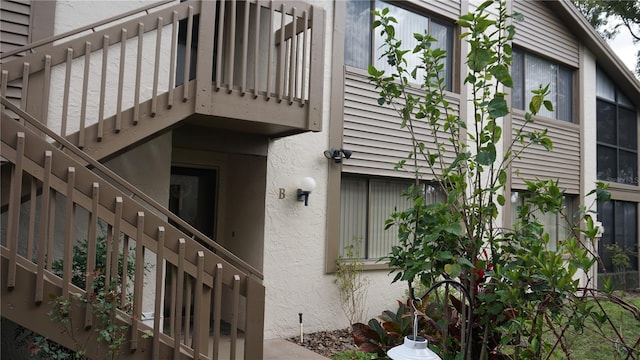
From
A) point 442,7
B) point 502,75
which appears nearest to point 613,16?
point 442,7

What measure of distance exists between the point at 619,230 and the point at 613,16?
33.4 ft

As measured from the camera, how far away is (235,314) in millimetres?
4242

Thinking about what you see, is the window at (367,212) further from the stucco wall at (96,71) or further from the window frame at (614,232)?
the window frame at (614,232)

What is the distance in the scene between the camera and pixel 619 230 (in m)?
12.6

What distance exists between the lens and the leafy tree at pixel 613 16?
17.3 m

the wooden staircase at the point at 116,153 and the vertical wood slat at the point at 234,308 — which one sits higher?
→ the wooden staircase at the point at 116,153

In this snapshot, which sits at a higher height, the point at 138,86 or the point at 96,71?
the point at 96,71

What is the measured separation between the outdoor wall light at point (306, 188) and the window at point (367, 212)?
0.79m

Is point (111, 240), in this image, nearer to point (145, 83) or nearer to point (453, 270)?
point (145, 83)

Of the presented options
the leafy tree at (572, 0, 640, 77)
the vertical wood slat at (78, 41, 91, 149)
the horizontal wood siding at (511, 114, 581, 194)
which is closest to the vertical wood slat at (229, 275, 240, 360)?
the vertical wood slat at (78, 41, 91, 149)

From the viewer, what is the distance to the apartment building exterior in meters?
3.82

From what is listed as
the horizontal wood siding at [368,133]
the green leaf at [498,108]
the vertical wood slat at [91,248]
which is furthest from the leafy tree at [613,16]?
the vertical wood slat at [91,248]

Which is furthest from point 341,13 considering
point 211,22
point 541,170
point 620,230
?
point 620,230

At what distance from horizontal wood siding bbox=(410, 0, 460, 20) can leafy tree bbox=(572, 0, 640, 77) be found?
11.8 metres
